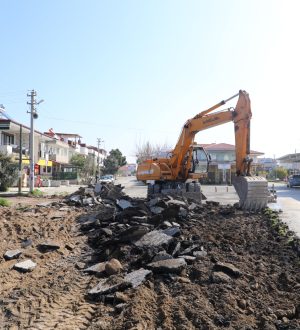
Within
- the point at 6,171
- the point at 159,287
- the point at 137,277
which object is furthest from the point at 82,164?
the point at 159,287

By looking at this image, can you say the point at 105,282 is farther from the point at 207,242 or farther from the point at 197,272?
the point at 207,242

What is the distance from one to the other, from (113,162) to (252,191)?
80.0 m

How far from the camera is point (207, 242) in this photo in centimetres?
890

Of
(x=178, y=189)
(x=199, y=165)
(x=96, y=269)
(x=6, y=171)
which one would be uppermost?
(x=199, y=165)

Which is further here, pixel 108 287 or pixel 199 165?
pixel 199 165

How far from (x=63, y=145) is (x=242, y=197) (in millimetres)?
54855

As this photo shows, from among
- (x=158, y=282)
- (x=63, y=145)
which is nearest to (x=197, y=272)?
(x=158, y=282)

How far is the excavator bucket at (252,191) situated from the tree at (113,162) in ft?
258

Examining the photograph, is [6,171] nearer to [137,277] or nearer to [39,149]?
[39,149]

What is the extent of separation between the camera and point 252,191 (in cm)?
1545

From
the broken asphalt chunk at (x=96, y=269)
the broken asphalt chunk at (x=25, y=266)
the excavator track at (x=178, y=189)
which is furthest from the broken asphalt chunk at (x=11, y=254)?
the excavator track at (x=178, y=189)

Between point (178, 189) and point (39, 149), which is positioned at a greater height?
point (39, 149)

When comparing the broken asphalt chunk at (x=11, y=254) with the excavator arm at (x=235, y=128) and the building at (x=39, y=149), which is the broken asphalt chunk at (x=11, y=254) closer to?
the excavator arm at (x=235, y=128)

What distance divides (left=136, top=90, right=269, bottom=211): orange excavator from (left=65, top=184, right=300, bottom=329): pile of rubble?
159 inches
